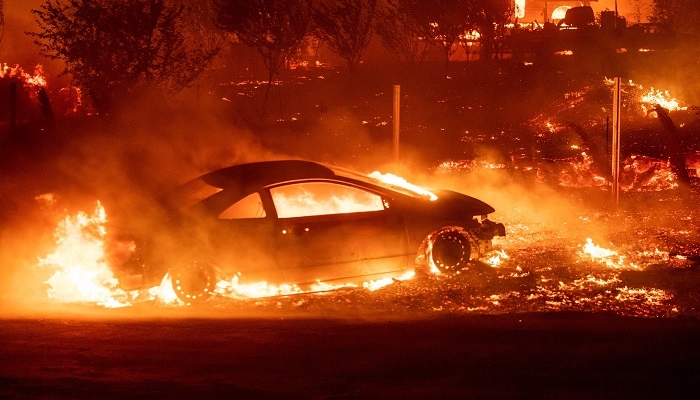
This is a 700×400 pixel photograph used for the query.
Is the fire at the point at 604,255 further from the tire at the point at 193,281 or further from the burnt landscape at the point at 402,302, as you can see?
the tire at the point at 193,281

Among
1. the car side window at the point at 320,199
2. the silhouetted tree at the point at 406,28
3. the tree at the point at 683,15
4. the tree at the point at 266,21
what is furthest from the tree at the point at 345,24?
the car side window at the point at 320,199

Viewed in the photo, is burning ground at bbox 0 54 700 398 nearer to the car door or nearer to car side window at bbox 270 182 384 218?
the car door

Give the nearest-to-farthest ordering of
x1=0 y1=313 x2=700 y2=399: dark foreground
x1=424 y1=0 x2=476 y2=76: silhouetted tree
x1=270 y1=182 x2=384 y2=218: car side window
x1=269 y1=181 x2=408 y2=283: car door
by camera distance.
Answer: x1=0 y1=313 x2=700 y2=399: dark foreground
x1=269 y1=181 x2=408 y2=283: car door
x1=270 y1=182 x2=384 y2=218: car side window
x1=424 y1=0 x2=476 y2=76: silhouetted tree

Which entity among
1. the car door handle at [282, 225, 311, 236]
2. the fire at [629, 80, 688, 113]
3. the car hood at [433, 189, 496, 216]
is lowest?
the car door handle at [282, 225, 311, 236]

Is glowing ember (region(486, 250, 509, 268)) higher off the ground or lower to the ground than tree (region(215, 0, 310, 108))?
lower

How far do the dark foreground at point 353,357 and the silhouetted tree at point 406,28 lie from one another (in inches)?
1053

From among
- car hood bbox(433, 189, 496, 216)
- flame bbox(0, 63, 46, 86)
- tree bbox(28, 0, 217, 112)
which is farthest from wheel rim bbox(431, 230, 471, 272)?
flame bbox(0, 63, 46, 86)

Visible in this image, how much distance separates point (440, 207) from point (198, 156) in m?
11.8

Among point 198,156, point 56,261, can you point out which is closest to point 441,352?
point 56,261

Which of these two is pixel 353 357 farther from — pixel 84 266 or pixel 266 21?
pixel 266 21

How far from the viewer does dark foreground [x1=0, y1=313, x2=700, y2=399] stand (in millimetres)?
5445

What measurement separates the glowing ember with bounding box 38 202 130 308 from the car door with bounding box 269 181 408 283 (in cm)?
171

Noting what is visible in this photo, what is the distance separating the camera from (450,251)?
28.3 ft

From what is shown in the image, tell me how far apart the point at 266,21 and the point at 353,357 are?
24.3m
